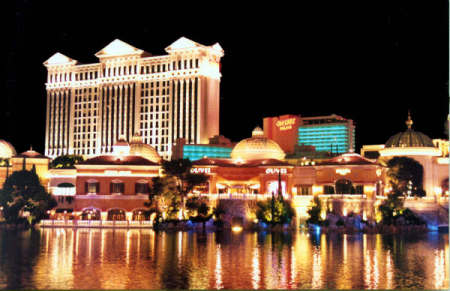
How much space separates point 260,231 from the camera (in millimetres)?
73562

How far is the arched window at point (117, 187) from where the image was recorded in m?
83.6

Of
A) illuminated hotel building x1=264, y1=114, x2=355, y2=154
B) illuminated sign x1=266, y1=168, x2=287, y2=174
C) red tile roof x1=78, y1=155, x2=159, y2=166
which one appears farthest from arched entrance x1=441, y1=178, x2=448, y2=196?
illuminated hotel building x1=264, y1=114, x2=355, y2=154

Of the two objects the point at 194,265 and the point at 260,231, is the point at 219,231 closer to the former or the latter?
the point at 260,231

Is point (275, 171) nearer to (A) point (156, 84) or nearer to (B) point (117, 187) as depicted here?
(B) point (117, 187)

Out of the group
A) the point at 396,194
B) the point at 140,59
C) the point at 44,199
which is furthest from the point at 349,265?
the point at 140,59

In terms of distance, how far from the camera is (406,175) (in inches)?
3388

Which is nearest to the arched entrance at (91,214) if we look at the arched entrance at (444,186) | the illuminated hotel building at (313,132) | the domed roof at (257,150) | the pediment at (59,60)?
the domed roof at (257,150)

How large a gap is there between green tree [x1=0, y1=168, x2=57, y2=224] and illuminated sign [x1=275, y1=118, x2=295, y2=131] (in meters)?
77.8

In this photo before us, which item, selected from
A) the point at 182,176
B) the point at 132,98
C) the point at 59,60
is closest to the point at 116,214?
the point at 182,176

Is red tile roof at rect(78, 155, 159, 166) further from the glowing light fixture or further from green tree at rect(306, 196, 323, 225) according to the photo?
green tree at rect(306, 196, 323, 225)

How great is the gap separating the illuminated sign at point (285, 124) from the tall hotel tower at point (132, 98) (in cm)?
2720

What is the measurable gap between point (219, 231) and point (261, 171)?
16689 millimetres

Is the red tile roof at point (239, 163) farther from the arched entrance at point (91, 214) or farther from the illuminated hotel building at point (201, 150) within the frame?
the illuminated hotel building at point (201, 150)

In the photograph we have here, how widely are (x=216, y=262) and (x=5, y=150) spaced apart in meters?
73.7
